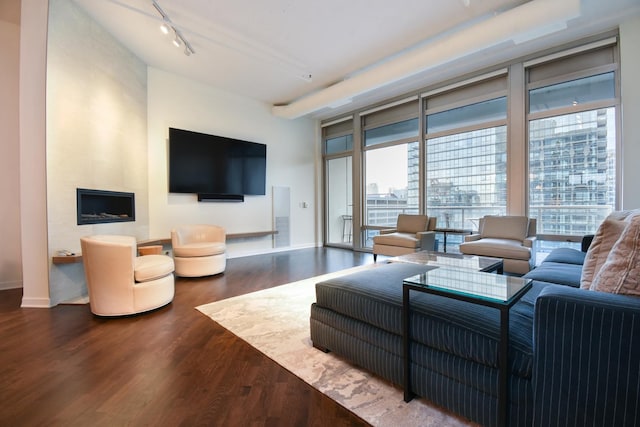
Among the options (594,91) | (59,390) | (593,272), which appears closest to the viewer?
(593,272)

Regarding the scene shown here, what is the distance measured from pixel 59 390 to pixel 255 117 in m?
5.64

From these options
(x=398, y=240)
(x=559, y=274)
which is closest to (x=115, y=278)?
(x=559, y=274)

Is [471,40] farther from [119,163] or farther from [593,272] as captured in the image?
[119,163]

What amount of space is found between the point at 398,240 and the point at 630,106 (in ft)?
11.0

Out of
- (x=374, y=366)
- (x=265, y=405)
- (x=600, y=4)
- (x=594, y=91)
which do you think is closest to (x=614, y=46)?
(x=594, y=91)

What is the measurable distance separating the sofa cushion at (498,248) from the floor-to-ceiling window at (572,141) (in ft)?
3.33

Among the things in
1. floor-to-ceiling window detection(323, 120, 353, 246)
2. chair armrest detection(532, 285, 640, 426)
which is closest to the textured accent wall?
chair armrest detection(532, 285, 640, 426)

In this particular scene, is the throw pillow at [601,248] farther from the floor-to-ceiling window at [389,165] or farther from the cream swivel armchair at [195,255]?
the floor-to-ceiling window at [389,165]

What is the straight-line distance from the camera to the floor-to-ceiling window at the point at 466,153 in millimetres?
4699

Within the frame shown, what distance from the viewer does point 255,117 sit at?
6.29 meters

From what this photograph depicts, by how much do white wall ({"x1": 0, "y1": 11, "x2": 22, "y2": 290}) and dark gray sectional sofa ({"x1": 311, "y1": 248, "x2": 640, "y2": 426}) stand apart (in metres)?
4.66

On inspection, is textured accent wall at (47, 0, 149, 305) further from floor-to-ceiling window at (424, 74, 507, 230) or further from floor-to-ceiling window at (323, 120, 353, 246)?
floor-to-ceiling window at (424, 74, 507, 230)

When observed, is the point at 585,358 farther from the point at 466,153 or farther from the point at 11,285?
the point at 11,285

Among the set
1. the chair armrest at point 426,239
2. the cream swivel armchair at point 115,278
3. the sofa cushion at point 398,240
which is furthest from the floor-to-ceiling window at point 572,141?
the cream swivel armchair at point 115,278
